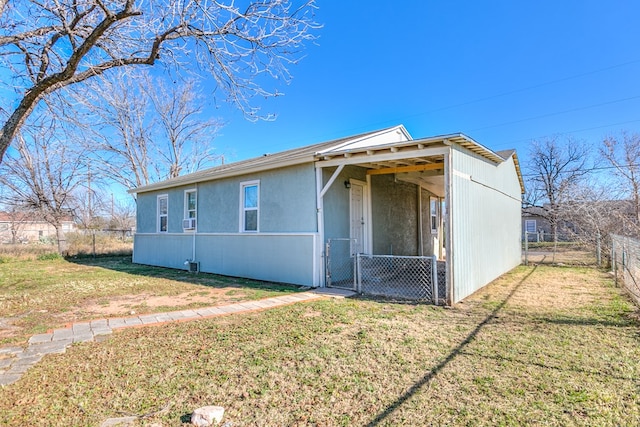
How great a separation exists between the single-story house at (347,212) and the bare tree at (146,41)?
248 centimetres

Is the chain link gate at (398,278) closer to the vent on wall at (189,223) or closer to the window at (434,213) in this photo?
the window at (434,213)

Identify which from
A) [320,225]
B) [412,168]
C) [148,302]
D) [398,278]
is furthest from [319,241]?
[148,302]

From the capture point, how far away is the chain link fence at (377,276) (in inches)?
263

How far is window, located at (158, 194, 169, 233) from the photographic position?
41.3 ft

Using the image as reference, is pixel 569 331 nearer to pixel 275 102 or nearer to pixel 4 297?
pixel 275 102

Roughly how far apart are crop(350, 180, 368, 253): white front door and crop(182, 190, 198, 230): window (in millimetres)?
5180

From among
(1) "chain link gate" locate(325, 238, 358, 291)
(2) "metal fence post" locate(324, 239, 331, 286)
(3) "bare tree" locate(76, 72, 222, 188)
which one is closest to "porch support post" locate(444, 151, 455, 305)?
(1) "chain link gate" locate(325, 238, 358, 291)

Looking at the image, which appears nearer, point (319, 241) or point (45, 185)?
point (319, 241)

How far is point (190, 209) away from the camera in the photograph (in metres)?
11.3

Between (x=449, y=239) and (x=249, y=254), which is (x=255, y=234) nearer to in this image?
(x=249, y=254)

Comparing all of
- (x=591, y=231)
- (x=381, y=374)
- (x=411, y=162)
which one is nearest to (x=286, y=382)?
(x=381, y=374)

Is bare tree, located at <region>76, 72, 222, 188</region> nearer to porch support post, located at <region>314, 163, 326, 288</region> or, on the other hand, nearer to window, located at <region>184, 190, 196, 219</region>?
window, located at <region>184, 190, 196, 219</region>

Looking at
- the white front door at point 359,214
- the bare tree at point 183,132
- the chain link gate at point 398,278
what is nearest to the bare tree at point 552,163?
the chain link gate at point 398,278

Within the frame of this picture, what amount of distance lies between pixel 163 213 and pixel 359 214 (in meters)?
7.81
